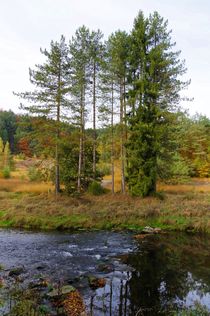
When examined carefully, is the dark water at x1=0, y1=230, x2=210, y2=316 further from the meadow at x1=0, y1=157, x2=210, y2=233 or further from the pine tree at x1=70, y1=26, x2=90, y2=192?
the pine tree at x1=70, y1=26, x2=90, y2=192

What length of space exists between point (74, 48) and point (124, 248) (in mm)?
20614

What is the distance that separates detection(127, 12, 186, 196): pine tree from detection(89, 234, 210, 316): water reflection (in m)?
10.8

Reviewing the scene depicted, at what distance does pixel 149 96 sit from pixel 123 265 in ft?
59.0

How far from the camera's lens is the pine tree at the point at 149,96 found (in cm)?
2733

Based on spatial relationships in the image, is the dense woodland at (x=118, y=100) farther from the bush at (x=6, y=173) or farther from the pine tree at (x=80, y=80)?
the bush at (x=6, y=173)

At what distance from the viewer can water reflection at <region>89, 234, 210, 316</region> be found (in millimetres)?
9984

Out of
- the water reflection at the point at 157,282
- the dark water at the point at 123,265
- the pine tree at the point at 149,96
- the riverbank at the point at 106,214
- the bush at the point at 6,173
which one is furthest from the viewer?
the bush at the point at 6,173

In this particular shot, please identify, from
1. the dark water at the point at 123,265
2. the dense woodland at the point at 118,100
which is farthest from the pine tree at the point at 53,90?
the dark water at the point at 123,265

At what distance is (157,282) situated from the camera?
40.1 ft

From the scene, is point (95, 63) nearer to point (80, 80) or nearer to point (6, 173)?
point (80, 80)

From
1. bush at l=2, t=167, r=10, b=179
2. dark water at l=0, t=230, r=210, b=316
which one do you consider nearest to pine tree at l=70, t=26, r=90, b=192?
dark water at l=0, t=230, r=210, b=316

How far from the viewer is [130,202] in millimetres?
25906

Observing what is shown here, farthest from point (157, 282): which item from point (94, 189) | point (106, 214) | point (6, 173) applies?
point (6, 173)

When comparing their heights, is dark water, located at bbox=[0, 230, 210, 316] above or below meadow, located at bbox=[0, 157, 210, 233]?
below
